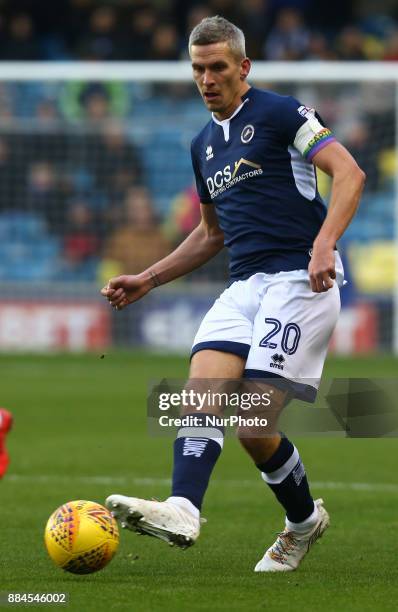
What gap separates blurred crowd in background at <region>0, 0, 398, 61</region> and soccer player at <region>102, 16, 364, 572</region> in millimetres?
14517

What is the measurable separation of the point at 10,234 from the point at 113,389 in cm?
488

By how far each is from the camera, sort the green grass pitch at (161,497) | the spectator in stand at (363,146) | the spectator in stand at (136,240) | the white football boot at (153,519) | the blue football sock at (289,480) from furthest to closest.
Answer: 1. the spectator in stand at (363,146)
2. the spectator in stand at (136,240)
3. the blue football sock at (289,480)
4. the green grass pitch at (161,497)
5. the white football boot at (153,519)

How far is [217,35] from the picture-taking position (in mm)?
5910

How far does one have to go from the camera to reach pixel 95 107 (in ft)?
64.2

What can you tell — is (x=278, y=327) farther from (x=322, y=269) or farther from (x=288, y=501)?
(x=288, y=501)

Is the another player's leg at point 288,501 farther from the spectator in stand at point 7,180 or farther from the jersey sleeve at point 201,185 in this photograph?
the spectator in stand at point 7,180

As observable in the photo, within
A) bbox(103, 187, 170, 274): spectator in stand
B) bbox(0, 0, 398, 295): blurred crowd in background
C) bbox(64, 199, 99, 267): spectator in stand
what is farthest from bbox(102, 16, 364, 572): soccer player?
bbox(64, 199, 99, 267): spectator in stand

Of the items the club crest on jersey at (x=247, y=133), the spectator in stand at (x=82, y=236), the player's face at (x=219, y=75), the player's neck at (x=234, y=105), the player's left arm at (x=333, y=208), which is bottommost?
the spectator in stand at (x=82, y=236)

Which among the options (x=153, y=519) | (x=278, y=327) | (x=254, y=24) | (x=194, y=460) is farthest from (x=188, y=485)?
(x=254, y=24)

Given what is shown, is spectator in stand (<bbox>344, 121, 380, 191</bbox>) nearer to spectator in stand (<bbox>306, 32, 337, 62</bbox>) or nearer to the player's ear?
spectator in stand (<bbox>306, 32, 337, 62</bbox>)

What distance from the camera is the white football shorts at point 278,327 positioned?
229 inches

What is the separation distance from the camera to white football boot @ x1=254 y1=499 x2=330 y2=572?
617cm

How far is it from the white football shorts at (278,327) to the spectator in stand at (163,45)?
48.3 ft

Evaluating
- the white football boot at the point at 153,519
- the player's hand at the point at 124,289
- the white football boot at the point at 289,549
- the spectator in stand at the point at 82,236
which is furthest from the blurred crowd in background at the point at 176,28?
the white football boot at the point at 153,519
